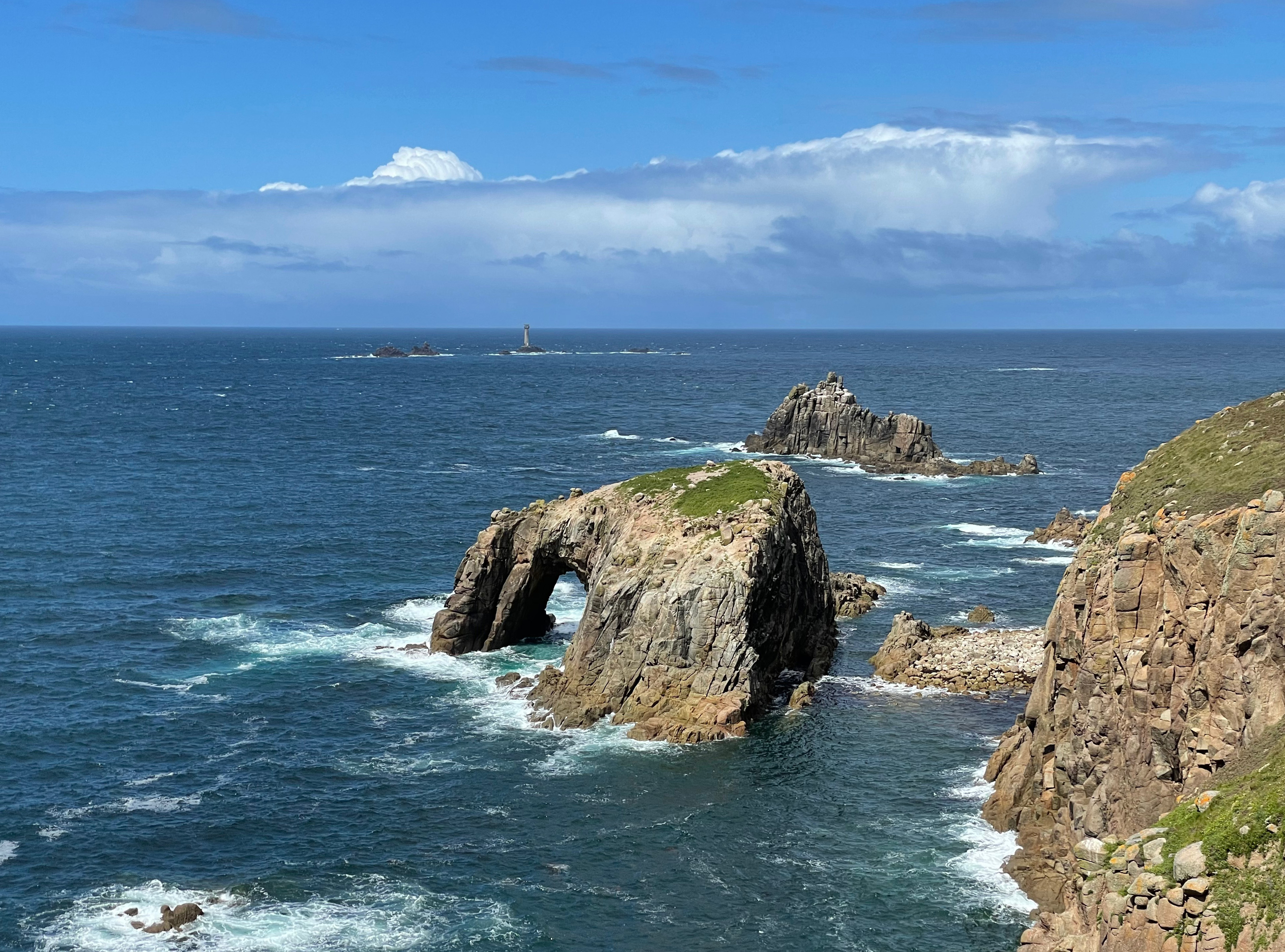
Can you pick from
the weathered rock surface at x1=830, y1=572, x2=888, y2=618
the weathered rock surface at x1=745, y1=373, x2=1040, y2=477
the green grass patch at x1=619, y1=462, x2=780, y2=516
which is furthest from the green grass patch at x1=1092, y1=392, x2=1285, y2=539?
the weathered rock surface at x1=745, y1=373, x2=1040, y2=477

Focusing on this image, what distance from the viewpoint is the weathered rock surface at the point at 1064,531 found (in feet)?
358

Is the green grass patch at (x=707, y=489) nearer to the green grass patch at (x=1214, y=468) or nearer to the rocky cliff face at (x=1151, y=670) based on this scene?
the rocky cliff face at (x=1151, y=670)

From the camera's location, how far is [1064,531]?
110500mm

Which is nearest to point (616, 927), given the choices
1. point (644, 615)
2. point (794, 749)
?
point (794, 749)

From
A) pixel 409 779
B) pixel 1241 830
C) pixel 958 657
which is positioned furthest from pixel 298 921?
pixel 958 657

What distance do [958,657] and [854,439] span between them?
295 feet

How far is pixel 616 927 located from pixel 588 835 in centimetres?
747

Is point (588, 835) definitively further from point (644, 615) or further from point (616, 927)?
point (644, 615)

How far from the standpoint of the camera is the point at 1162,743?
42844mm

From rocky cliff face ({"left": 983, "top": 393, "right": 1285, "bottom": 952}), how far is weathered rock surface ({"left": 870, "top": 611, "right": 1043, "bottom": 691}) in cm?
1586

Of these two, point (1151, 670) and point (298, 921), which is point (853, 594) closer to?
point (1151, 670)

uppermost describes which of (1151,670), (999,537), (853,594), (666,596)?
(1151,670)

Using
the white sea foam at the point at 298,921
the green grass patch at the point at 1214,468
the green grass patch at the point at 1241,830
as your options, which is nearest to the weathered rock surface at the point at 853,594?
the green grass patch at the point at 1214,468

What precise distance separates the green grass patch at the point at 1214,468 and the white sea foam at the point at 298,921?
29454mm
